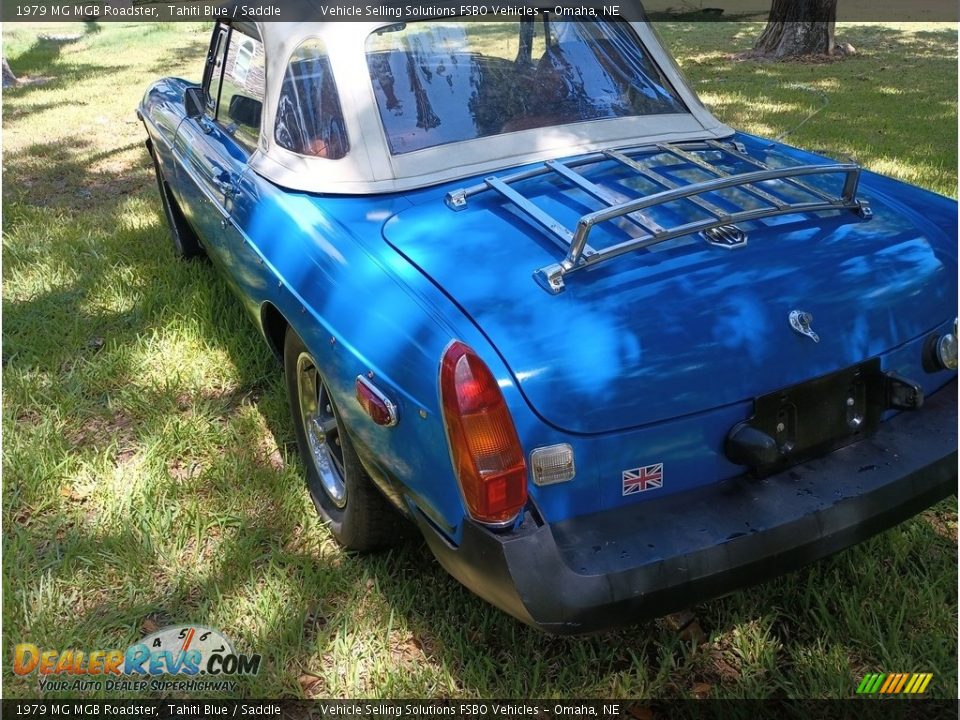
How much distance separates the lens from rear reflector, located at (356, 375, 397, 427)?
2.04 metres

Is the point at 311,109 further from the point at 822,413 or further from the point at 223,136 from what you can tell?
the point at 822,413

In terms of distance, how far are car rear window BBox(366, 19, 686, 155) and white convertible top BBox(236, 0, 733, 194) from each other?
0.13 feet

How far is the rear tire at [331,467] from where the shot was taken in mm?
2492

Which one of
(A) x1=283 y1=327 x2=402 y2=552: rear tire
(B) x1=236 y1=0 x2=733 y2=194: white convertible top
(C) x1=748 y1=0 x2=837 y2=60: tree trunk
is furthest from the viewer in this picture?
(C) x1=748 y1=0 x2=837 y2=60: tree trunk

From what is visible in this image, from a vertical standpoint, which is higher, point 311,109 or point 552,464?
point 311,109

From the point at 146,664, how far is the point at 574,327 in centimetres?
160

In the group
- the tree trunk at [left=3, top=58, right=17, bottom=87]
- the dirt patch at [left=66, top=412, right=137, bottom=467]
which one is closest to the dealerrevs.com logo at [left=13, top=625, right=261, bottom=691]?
the dirt patch at [left=66, top=412, right=137, bottom=467]

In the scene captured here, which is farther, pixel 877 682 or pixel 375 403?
pixel 877 682

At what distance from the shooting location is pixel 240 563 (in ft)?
8.91

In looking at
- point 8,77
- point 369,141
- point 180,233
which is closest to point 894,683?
point 369,141

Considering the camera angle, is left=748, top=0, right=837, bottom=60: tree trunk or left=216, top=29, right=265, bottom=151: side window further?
left=748, top=0, right=837, bottom=60: tree trunk

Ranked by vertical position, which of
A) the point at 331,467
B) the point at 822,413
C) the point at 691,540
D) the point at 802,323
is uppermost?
the point at 802,323

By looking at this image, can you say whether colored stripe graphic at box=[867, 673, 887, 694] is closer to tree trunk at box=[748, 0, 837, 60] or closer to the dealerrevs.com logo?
the dealerrevs.com logo

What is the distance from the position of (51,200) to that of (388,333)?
5437 millimetres
